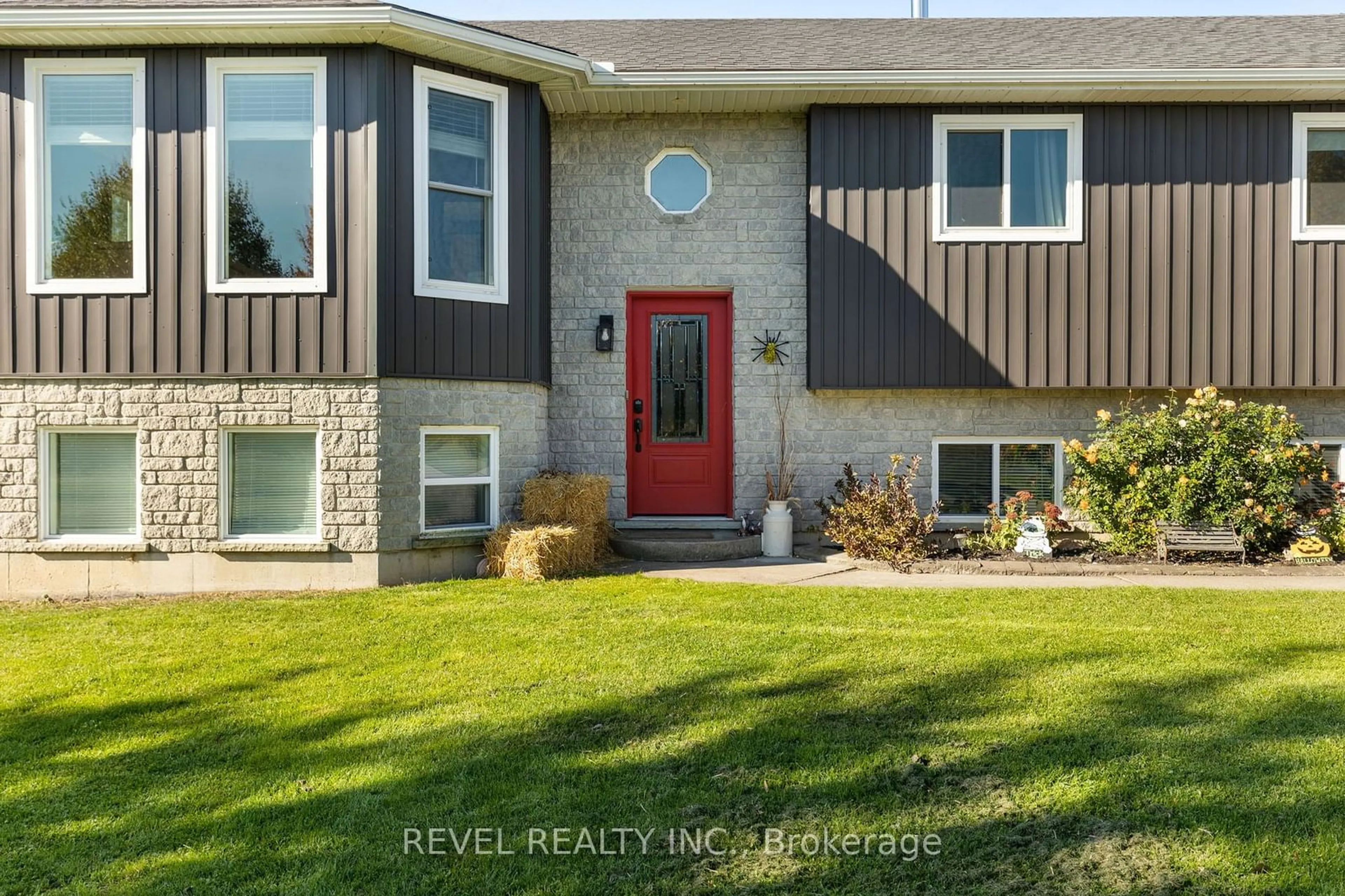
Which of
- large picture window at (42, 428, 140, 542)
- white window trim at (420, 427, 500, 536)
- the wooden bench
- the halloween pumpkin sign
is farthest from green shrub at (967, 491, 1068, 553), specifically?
large picture window at (42, 428, 140, 542)

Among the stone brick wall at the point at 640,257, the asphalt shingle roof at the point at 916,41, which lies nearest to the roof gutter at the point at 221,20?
the asphalt shingle roof at the point at 916,41

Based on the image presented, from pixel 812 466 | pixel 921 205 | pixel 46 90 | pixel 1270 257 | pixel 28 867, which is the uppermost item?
pixel 46 90

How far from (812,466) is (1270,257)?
4.55 metres

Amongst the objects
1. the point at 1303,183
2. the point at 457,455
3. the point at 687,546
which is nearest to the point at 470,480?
the point at 457,455

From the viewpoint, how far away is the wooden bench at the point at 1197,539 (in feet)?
23.4

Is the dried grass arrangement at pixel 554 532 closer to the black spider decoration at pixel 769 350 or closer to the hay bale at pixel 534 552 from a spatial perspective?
the hay bale at pixel 534 552

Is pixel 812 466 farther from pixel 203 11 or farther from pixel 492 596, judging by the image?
pixel 203 11

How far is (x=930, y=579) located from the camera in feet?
22.3

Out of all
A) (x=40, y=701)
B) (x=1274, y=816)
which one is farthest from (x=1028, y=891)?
(x=40, y=701)

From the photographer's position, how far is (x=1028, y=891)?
2373 mm

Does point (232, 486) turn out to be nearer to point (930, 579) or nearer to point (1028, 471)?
point (930, 579)

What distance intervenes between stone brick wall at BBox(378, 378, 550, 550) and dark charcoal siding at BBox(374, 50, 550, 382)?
0.42 feet

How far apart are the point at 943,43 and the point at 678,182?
10.3 ft

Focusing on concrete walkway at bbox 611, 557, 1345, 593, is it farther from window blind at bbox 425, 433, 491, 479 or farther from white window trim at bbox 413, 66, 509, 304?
white window trim at bbox 413, 66, 509, 304
